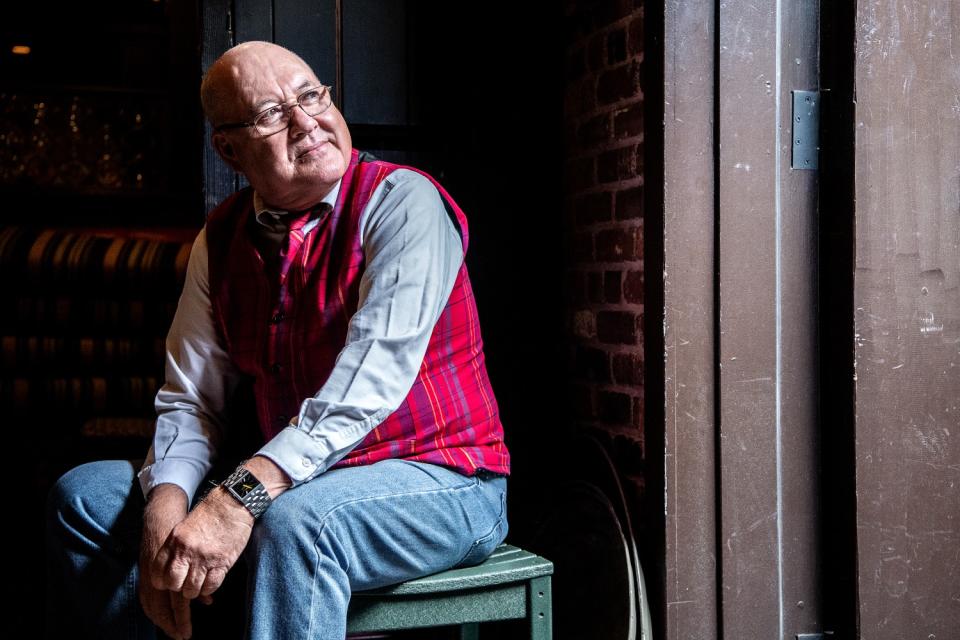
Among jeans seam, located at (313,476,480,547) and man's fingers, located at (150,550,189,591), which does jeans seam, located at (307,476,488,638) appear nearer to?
jeans seam, located at (313,476,480,547)

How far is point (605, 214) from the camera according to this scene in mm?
2455

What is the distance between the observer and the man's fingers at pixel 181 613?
1.68 m

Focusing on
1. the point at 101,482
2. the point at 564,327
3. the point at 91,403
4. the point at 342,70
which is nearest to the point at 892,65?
the point at 564,327

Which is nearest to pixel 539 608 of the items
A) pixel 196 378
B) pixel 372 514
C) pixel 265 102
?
pixel 372 514

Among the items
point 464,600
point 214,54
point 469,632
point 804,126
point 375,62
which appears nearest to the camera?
point 464,600

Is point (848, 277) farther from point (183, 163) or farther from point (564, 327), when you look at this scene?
point (183, 163)

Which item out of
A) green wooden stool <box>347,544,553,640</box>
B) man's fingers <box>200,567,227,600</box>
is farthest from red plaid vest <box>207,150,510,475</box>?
man's fingers <box>200,567,227,600</box>

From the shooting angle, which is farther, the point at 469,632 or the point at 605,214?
the point at 605,214

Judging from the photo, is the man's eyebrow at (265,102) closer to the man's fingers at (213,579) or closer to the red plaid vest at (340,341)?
the red plaid vest at (340,341)

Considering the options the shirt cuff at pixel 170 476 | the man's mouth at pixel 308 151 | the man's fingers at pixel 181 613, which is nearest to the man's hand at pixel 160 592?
the man's fingers at pixel 181 613

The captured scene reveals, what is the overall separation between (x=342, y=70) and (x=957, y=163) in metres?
1.48

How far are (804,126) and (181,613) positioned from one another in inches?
61.4

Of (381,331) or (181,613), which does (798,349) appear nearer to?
(381,331)

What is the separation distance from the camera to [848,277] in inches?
78.5
